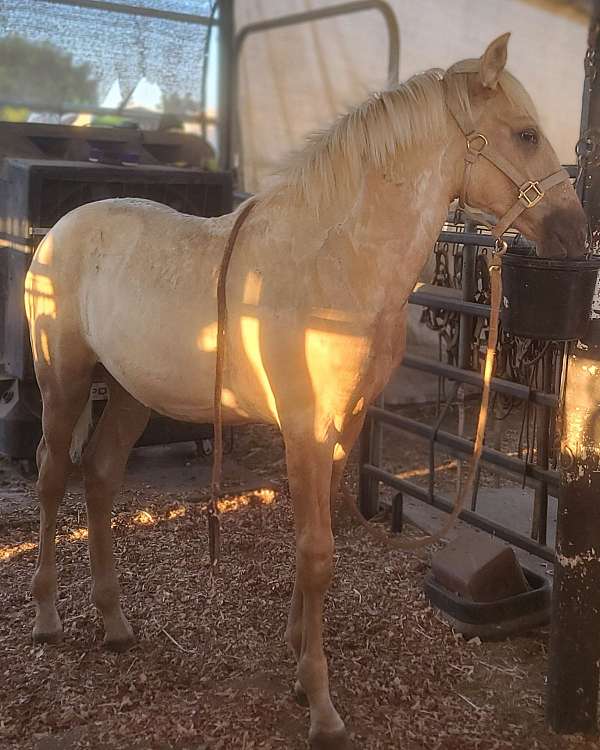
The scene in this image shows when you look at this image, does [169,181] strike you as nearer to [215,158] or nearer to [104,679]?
[215,158]

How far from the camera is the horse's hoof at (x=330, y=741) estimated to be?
2.18 m

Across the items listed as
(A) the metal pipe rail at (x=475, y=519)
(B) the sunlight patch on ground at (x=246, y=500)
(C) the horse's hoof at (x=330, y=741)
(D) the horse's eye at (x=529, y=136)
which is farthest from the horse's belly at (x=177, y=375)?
(B) the sunlight patch on ground at (x=246, y=500)

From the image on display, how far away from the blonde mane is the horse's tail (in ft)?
3.96

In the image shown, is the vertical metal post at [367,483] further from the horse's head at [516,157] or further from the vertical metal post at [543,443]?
the horse's head at [516,157]

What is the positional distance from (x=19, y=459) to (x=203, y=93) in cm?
319

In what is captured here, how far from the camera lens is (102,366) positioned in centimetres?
283

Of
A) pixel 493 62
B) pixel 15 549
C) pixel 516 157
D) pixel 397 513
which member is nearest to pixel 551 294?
pixel 516 157

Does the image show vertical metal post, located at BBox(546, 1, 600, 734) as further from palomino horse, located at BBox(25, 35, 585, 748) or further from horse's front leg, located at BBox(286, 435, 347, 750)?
horse's front leg, located at BBox(286, 435, 347, 750)

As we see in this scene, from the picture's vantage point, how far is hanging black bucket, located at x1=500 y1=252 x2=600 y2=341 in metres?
2.05

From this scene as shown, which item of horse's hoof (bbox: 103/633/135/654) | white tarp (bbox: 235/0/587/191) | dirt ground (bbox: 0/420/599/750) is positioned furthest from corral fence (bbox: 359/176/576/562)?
white tarp (bbox: 235/0/587/191)

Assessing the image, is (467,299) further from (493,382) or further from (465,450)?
(465,450)

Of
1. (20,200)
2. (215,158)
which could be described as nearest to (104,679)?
(20,200)

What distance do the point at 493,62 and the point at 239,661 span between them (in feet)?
6.50

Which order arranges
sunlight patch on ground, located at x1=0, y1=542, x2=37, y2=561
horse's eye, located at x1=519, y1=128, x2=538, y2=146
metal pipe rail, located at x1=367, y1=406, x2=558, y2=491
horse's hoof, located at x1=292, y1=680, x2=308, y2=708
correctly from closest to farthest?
horse's eye, located at x1=519, y1=128, x2=538, y2=146, horse's hoof, located at x1=292, y1=680, x2=308, y2=708, metal pipe rail, located at x1=367, y1=406, x2=558, y2=491, sunlight patch on ground, located at x1=0, y1=542, x2=37, y2=561
